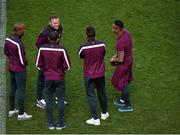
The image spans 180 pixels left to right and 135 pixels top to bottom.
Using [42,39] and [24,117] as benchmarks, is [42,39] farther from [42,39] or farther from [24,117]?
[24,117]

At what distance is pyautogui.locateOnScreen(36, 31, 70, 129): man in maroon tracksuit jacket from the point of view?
1051 cm

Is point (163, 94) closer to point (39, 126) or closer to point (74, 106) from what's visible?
point (74, 106)

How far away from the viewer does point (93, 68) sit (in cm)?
1091

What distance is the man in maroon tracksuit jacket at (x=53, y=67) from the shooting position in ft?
34.5

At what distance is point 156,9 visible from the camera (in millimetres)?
16281

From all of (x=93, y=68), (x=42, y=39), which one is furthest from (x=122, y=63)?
(x=42, y=39)

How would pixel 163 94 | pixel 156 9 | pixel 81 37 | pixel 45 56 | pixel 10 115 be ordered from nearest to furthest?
pixel 45 56 → pixel 10 115 → pixel 163 94 → pixel 81 37 → pixel 156 9

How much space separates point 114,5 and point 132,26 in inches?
54.2

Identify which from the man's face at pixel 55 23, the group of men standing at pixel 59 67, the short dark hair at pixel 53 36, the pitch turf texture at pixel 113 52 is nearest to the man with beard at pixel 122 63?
the group of men standing at pixel 59 67

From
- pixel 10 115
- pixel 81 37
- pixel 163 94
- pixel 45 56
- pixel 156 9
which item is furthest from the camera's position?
pixel 156 9

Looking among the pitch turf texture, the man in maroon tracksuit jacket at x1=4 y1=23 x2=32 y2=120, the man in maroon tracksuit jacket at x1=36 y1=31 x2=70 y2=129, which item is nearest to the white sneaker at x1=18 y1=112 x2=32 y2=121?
the man in maroon tracksuit jacket at x1=4 y1=23 x2=32 y2=120

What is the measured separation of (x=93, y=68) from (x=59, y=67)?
0.71 m

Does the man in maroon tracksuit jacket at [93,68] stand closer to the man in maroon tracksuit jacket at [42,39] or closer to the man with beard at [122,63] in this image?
the man with beard at [122,63]

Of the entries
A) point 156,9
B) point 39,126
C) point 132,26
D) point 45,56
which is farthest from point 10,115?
point 156,9
